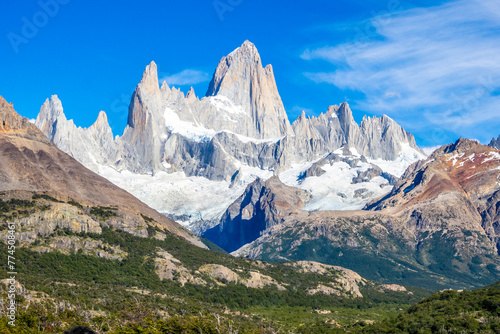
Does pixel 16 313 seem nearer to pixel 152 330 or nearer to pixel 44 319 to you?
pixel 44 319

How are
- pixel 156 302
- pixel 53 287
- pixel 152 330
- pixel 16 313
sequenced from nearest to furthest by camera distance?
pixel 152 330 → pixel 16 313 → pixel 53 287 → pixel 156 302

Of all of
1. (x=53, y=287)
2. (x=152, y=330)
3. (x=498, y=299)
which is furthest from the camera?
(x=53, y=287)

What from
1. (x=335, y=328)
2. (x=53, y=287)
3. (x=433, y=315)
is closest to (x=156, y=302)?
(x=53, y=287)

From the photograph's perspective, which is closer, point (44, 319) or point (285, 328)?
point (44, 319)

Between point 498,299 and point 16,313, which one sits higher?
point 498,299

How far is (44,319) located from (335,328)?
81592 mm

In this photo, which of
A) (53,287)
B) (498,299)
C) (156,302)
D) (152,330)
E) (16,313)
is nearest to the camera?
(152,330)

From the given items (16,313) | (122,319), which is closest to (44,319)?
(16,313)

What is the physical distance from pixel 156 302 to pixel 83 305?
3342 cm

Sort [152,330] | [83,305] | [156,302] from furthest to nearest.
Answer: [156,302], [83,305], [152,330]

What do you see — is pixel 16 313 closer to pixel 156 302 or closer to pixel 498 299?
pixel 156 302

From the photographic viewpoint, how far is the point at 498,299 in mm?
148625

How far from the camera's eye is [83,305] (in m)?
165

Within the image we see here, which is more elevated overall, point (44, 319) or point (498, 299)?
point (498, 299)
